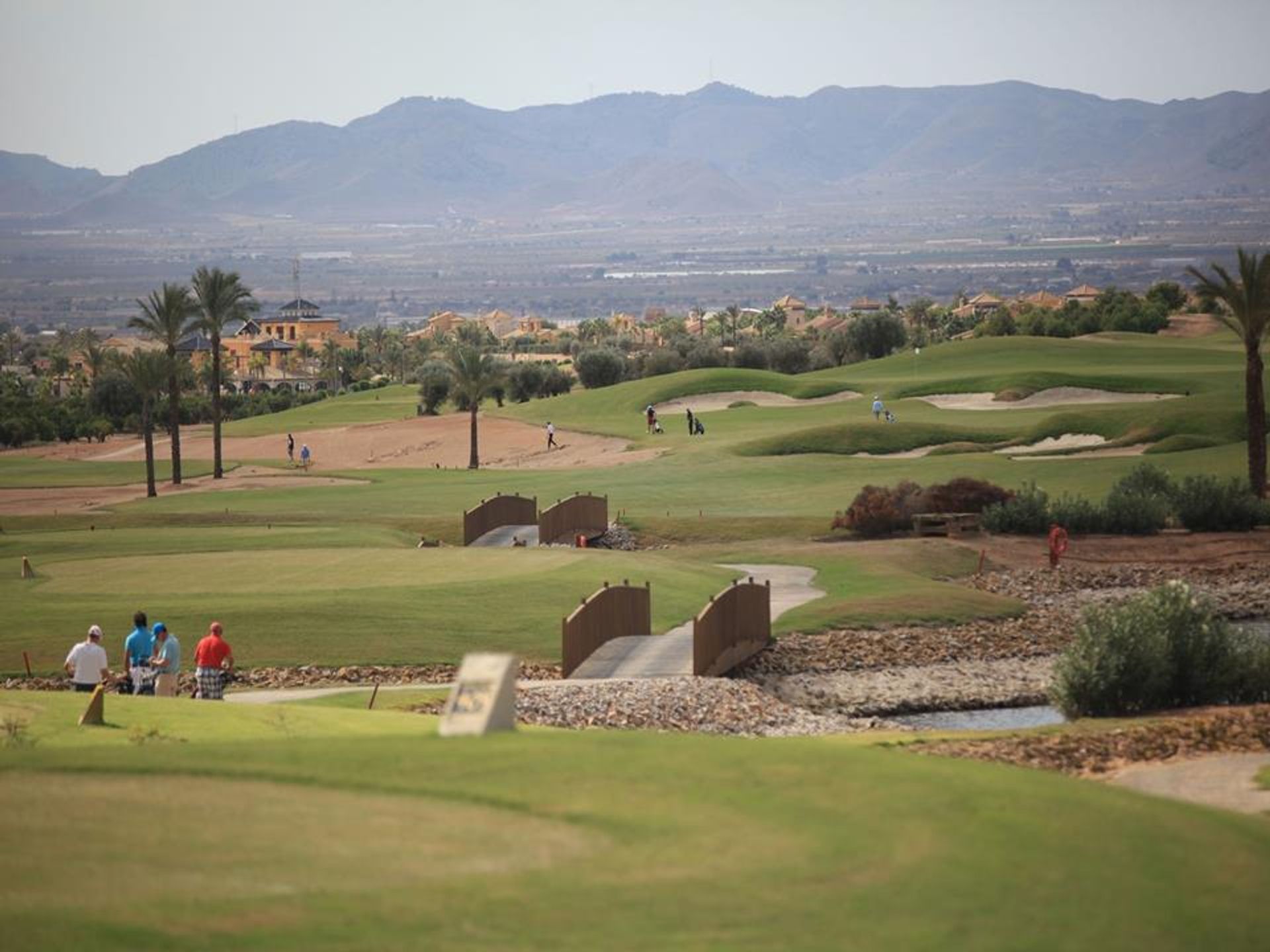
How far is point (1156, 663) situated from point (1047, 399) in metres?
59.6

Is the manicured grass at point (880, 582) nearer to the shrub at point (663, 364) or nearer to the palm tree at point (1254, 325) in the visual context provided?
the palm tree at point (1254, 325)

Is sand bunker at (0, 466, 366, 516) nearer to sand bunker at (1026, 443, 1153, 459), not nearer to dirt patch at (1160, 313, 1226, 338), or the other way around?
sand bunker at (1026, 443, 1153, 459)

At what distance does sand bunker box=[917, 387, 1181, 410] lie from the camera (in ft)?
282

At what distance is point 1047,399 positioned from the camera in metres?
88.6

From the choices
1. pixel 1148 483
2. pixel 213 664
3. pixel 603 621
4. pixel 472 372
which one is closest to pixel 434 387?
pixel 472 372

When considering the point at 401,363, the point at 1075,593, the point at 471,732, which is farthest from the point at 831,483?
the point at 401,363

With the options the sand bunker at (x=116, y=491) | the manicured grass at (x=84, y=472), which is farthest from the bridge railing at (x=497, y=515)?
the manicured grass at (x=84, y=472)

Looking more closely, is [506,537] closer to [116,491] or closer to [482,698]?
[116,491]

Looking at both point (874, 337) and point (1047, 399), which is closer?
point (1047, 399)

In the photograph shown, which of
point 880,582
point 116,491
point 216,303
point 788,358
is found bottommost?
point 116,491

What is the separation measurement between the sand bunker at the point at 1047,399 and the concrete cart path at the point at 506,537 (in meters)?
37.8

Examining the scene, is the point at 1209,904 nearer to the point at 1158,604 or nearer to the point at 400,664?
the point at 1158,604

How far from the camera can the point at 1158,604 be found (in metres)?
31.7

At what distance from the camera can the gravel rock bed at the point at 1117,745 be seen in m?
23.7
